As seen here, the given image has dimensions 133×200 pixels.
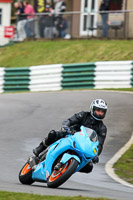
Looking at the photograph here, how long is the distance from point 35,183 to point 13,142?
341cm

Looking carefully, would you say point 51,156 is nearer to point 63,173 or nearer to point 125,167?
point 63,173

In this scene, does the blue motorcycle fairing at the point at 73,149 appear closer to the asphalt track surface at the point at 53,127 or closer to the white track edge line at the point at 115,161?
the asphalt track surface at the point at 53,127

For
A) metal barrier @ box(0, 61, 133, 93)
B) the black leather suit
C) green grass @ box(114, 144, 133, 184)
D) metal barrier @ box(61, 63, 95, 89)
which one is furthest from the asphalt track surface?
metal barrier @ box(0, 61, 133, 93)

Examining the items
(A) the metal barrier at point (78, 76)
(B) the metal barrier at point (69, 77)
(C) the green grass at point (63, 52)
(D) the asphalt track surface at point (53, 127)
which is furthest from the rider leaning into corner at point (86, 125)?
(C) the green grass at point (63, 52)

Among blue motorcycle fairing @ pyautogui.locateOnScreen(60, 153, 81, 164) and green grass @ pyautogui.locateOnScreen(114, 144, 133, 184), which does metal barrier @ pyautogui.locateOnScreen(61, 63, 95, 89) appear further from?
blue motorcycle fairing @ pyautogui.locateOnScreen(60, 153, 81, 164)

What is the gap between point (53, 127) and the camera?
13.6 m

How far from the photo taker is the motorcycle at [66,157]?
7.53 meters

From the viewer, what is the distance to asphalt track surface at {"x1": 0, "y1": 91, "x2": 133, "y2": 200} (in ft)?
26.1

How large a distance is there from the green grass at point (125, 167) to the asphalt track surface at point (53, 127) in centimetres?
28

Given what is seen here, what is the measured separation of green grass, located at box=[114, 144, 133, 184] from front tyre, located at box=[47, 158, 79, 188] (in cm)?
224

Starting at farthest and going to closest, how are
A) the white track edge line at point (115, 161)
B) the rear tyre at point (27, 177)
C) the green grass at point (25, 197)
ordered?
1. the white track edge line at point (115, 161)
2. the rear tyre at point (27, 177)
3. the green grass at point (25, 197)

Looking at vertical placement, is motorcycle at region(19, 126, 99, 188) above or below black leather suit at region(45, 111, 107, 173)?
below

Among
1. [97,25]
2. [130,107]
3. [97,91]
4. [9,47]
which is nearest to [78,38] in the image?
[97,25]

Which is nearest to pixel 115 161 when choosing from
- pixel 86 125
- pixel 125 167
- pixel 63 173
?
pixel 125 167
